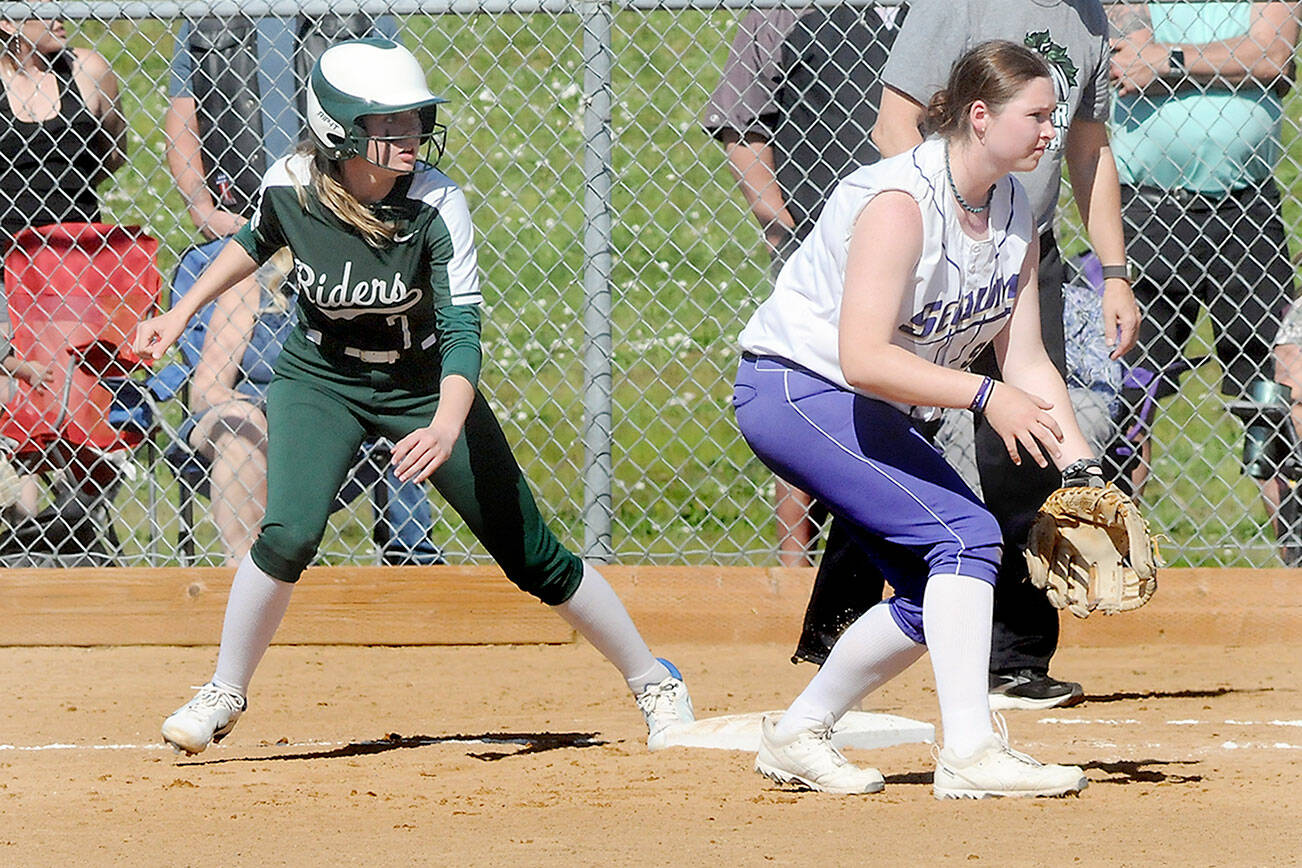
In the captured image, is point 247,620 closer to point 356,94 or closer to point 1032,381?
point 356,94

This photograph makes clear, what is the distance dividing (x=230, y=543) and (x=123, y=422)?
2.03ft

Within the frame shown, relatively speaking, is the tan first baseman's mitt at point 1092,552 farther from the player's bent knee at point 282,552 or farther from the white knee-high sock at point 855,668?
the player's bent knee at point 282,552

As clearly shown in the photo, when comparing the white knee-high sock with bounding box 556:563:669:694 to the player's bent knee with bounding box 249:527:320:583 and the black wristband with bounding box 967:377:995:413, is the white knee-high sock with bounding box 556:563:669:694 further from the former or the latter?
the black wristband with bounding box 967:377:995:413

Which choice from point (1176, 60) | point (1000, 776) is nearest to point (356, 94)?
point (1000, 776)

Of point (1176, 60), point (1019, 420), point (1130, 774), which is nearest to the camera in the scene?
point (1019, 420)

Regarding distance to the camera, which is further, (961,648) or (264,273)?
(264,273)

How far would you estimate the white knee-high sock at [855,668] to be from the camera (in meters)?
3.82

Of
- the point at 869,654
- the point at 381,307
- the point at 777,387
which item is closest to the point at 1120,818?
the point at 869,654

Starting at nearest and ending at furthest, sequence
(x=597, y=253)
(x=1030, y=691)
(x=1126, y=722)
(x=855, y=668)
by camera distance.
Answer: (x=855, y=668)
(x=1126, y=722)
(x=1030, y=691)
(x=597, y=253)

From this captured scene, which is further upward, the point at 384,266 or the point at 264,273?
the point at 384,266

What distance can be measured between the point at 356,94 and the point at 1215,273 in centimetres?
355

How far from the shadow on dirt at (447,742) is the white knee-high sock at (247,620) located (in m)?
0.19

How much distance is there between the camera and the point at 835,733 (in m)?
4.55

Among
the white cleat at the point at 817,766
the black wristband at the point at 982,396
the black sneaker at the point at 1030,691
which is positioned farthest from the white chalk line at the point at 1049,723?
the black wristband at the point at 982,396
